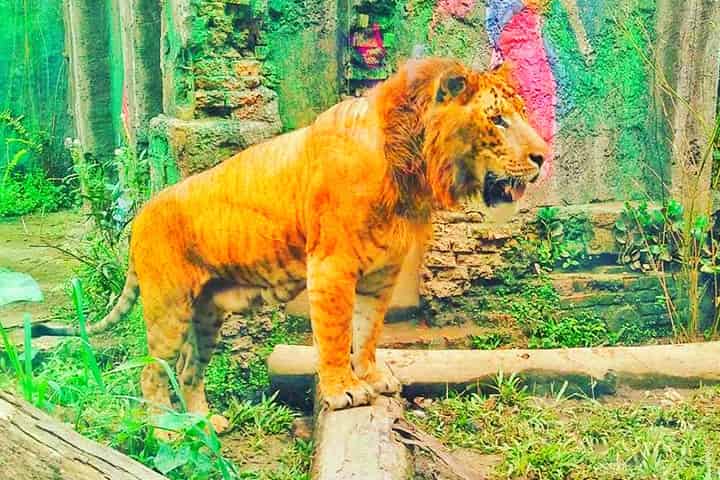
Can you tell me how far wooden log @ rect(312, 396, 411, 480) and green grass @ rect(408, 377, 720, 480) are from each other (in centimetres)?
57

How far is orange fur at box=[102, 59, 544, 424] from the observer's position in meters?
3.86

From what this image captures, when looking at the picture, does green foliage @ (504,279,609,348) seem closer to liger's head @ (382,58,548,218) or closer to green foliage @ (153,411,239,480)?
liger's head @ (382,58,548,218)

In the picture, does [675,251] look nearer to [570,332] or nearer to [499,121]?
[570,332]

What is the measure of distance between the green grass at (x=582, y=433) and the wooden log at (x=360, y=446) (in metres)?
0.57

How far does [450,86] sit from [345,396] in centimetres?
127

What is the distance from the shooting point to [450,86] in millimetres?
3795

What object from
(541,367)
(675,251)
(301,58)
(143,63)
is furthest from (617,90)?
(143,63)

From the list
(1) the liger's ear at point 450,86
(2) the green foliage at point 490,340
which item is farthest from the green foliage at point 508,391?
(1) the liger's ear at point 450,86

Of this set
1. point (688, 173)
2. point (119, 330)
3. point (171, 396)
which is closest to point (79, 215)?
point (119, 330)

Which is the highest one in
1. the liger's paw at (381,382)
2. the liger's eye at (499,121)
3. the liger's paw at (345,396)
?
the liger's eye at (499,121)

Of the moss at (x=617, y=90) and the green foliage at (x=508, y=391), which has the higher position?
the moss at (x=617, y=90)

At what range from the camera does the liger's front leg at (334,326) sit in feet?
12.9

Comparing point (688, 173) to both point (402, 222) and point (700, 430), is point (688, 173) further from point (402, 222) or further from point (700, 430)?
point (402, 222)

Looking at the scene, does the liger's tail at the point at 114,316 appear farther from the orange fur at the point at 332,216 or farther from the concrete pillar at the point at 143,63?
the concrete pillar at the point at 143,63
